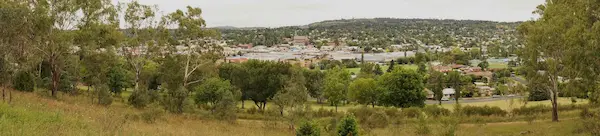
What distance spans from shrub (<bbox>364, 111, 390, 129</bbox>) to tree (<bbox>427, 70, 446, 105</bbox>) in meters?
22.3

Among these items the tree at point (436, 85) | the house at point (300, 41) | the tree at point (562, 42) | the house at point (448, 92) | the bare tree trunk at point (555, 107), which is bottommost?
the house at point (448, 92)

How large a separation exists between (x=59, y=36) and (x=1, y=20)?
8286 millimetres

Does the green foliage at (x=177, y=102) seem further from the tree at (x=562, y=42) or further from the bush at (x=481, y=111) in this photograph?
the bush at (x=481, y=111)

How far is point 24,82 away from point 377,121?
627 inches

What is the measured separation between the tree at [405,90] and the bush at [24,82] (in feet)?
65.5

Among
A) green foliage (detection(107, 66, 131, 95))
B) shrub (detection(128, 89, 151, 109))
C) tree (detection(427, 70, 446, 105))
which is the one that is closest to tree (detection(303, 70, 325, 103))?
tree (detection(427, 70, 446, 105))

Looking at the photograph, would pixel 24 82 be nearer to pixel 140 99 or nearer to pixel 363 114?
pixel 140 99

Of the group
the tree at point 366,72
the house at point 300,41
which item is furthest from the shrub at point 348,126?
the house at point 300,41

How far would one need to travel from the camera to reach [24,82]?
2314 centimetres

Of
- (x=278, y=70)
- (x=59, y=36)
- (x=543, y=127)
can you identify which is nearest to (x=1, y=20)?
A: (x=59, y=36)

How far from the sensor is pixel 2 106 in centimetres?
1055

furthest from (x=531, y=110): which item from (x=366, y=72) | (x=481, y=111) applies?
(x=366, y=72)

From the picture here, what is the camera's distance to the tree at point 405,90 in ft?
104

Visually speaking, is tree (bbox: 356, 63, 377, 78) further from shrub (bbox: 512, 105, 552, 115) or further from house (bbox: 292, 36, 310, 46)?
house (bbox: 292, 36, 310, 46)
